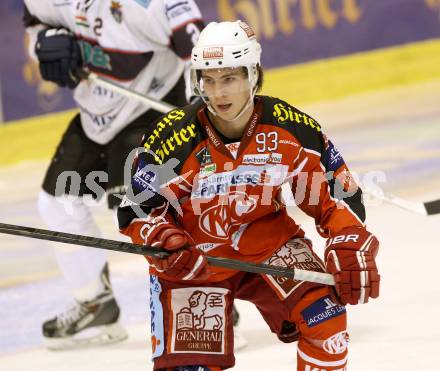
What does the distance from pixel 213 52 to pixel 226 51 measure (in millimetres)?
33

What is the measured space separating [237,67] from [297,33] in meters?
4.66

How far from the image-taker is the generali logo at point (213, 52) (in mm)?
3138

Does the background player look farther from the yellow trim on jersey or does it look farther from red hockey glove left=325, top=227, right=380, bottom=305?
the yellow trim on jersey

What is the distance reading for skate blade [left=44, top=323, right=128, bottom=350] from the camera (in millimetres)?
4664

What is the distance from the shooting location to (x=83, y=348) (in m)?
4.68

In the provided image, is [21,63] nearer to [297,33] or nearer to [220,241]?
[297,33]

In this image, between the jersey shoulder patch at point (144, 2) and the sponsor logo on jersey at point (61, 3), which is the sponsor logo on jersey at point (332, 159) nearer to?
the jersey shoulder patch at point (144, 2)

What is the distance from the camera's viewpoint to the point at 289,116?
3215mm

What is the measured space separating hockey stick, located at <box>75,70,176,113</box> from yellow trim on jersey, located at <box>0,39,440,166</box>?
2.79 meters

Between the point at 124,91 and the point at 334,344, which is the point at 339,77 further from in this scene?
the point at 334,344

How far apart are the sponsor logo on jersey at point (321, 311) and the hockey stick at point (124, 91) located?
1525 millimetres

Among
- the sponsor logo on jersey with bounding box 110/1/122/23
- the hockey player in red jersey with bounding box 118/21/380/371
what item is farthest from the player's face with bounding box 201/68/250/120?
the sponsor logo on jersey with bounding box 110/1/122/23

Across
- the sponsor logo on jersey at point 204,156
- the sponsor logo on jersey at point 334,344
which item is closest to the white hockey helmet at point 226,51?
the sponsor logo on jersey at point 204,156

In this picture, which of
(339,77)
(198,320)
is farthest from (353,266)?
(339,77)
